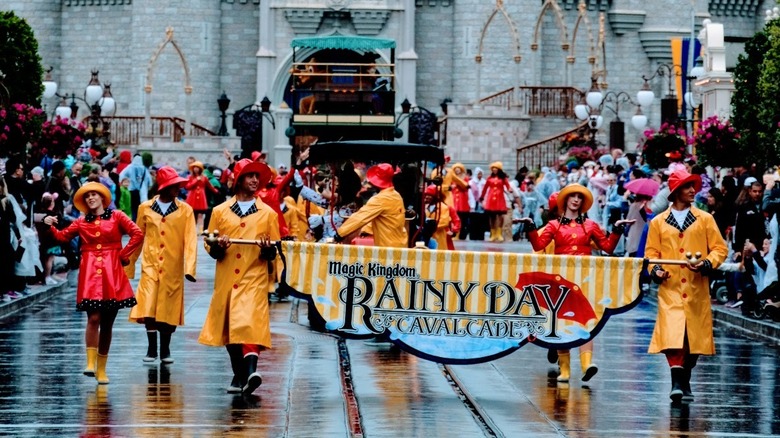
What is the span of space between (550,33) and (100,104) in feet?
48.4

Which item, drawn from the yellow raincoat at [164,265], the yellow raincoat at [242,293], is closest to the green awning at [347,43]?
the yellow raincoat at [164,265]

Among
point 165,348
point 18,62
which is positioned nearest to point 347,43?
point 18,62

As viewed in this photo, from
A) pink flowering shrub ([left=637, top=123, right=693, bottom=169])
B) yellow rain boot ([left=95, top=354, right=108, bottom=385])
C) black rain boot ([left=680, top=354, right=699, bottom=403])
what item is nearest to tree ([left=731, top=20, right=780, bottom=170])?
pink flowering shrub ([left=637, top=123, right=693, bottom=169])

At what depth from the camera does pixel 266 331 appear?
45.4 feet

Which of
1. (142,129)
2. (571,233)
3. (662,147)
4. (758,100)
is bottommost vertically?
(571,233)

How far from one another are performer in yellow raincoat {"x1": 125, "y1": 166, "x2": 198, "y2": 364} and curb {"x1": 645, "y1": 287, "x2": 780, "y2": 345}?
6611 millimetres

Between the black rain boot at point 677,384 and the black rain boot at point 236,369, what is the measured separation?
10.4ft

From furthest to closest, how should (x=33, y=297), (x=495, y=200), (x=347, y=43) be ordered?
(x=347, y=43)
(x=495, y=200)
(x=33, y=297)

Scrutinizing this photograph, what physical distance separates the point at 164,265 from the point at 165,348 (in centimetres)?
80

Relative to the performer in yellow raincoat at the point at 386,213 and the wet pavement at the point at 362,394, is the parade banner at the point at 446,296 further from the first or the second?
the performer in yellow raincoat at the point at 386,213

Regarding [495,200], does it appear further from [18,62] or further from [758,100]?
[18,62]

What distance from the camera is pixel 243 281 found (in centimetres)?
1393

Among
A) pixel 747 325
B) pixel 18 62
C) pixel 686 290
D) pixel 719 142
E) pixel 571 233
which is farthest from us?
pixel 18 62

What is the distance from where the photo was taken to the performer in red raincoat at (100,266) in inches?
580
